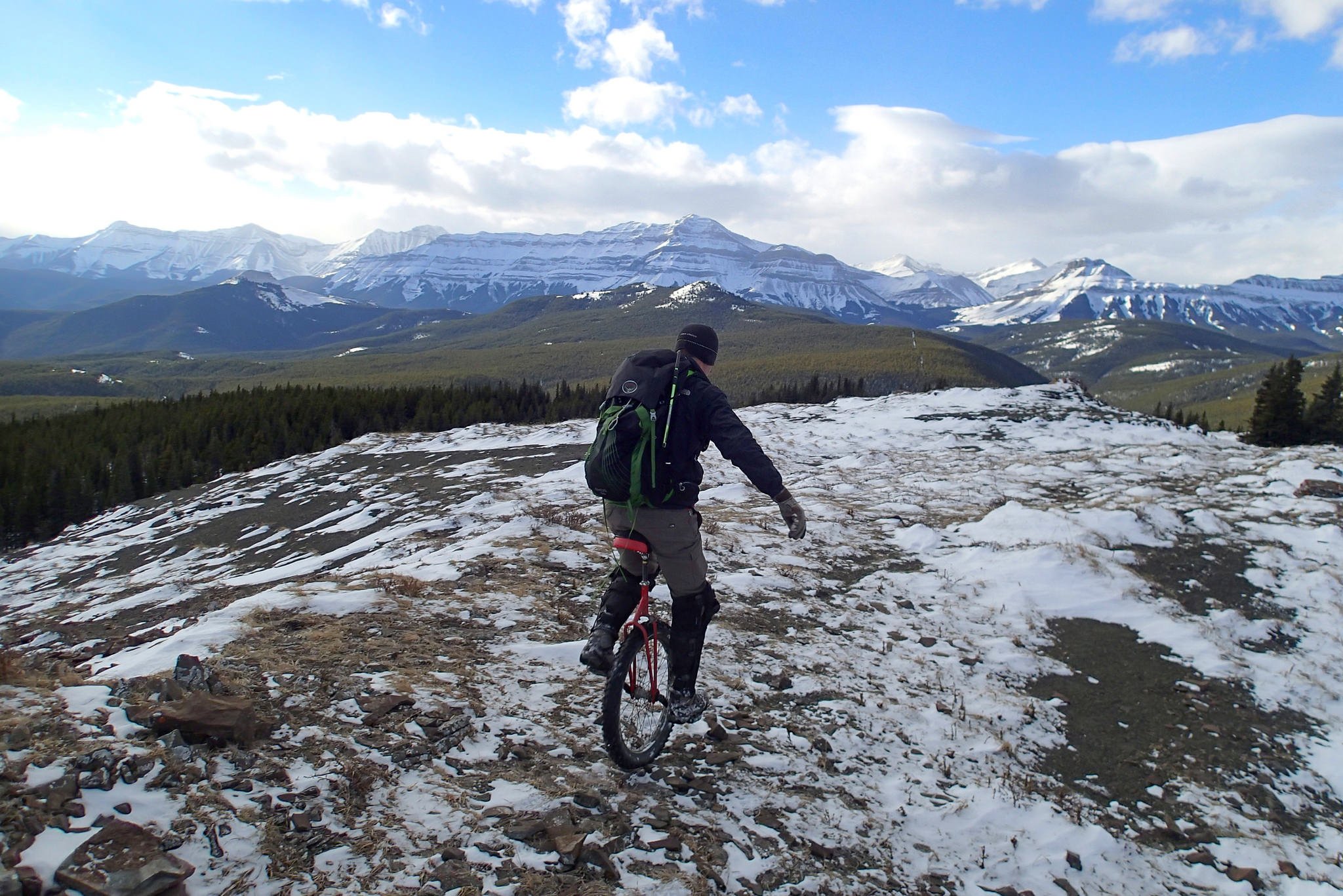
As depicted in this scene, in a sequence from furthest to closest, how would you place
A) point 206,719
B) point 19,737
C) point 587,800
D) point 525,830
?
point 587,800, point 206,719, point 525,830, point 19,737

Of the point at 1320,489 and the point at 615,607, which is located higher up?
the point at 615,607

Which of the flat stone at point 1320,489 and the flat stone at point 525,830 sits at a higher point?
the flat stone at point 1320,489

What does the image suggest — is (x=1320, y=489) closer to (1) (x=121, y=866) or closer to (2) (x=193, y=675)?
(2) (x=193, y=675)

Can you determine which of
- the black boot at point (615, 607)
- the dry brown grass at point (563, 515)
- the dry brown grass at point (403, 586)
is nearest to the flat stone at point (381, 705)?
the black boot at point (615, 607)

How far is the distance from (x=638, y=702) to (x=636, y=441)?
7.12 feet

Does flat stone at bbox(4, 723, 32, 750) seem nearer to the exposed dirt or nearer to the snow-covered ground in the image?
the snow-covered ground

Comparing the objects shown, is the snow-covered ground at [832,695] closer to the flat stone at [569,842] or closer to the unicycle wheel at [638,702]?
the flat stone at [569,842]

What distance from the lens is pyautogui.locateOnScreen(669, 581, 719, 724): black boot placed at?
18.7 ft

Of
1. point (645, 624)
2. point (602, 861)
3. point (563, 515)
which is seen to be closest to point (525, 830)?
point (602, 861)

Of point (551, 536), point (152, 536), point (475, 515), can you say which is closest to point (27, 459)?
point (152, 536)

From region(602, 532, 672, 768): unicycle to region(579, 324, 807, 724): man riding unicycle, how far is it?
3.3 inches

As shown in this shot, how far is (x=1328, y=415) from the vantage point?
34.0m

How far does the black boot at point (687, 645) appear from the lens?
5711mm

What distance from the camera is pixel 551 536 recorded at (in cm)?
1181
